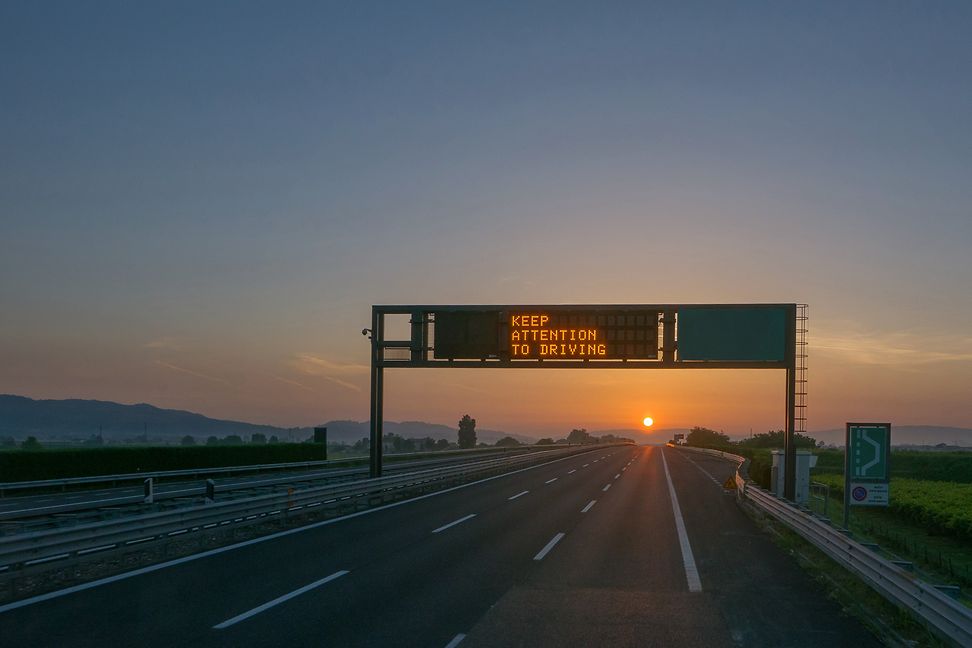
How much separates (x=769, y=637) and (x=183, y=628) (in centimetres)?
719

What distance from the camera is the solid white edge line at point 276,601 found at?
10.5 m

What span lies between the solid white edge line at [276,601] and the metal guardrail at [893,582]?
26.9 feet

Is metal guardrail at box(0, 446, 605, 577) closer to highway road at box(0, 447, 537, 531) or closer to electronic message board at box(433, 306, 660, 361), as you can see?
highway road at box(0, 447, 537, 531)

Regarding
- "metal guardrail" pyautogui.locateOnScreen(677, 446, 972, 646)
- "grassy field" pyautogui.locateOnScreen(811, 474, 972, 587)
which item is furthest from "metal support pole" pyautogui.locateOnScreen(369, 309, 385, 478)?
"metal guardrail" pyautogui.locateOnScreen(677, 446, 972, 646)

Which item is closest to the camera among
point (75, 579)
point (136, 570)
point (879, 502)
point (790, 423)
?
point (75, 579)

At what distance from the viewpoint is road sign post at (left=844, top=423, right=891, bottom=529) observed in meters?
16.5

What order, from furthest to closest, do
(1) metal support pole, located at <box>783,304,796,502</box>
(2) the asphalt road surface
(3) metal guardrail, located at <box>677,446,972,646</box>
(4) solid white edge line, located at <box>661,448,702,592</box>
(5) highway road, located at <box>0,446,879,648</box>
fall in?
(1) metal support pole, located at <box>783,304,796,502</box>
(2) the asphalt road surface
(4) solid white edge line, located at <box>661,448,702,592</box>
(5) highway road, located at <box>0,446,879,648</box>
(3) metal guardrail, located at <box>677,446,972,646</box>

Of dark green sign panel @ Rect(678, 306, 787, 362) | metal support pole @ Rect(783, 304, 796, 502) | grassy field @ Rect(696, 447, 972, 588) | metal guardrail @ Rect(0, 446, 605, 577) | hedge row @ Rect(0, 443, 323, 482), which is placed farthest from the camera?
hedge row @ Rect(0, 443, 323, 482)

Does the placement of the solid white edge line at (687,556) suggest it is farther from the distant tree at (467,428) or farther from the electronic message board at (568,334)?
the distant tree at (467,428)

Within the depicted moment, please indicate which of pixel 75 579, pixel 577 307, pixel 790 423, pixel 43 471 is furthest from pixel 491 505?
pixel 43 471

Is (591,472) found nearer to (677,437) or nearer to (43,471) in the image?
(43,471)

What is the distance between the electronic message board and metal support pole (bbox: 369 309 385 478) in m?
4.16

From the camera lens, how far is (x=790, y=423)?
29312mm

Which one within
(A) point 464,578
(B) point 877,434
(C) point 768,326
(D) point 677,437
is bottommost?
(D) point 677,437
